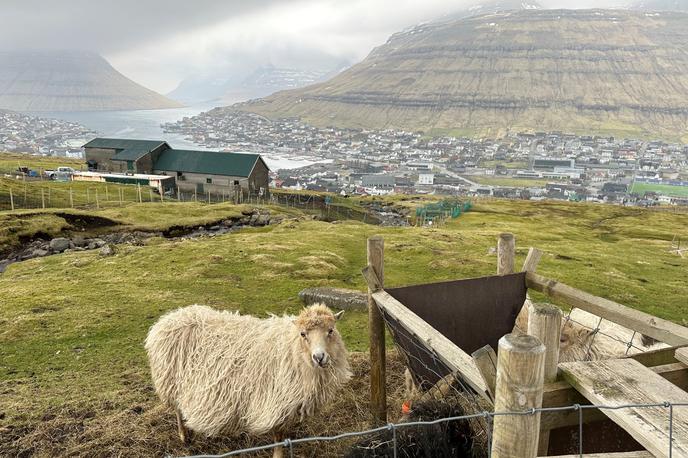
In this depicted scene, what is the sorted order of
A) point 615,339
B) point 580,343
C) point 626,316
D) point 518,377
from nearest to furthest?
1. point 518,377
2. point 626,316
3. point 580,343
4. point 615,339

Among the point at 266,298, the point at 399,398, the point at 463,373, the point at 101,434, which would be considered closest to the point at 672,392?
the point at 463,373

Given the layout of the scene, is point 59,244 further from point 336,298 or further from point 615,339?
point 615,339

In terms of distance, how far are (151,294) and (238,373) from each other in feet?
35.6

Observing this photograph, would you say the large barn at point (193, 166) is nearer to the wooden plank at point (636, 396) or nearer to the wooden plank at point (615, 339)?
the wooden plank at point (615, 339)

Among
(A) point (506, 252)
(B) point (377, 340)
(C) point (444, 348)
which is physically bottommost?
(B) point (377, 340)

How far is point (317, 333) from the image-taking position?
657cm

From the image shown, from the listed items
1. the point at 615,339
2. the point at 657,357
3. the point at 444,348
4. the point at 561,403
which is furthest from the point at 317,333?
the point at 615,339

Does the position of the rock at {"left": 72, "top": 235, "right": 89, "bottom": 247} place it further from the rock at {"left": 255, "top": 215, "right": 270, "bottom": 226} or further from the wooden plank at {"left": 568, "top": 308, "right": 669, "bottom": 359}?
the wooden plank at {"left": 568, "top": 308, "right": 669, "bottom": 359}

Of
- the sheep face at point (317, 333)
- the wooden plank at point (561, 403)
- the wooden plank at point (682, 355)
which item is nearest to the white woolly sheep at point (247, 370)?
the sheep face at point (317, 333)

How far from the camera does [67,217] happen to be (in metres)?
32.2

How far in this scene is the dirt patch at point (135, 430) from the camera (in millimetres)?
7000

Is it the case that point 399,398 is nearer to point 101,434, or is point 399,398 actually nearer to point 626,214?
point 101,434

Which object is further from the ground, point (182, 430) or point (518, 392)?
point (518, 392)

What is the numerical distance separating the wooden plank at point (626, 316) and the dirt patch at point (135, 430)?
3659mm
